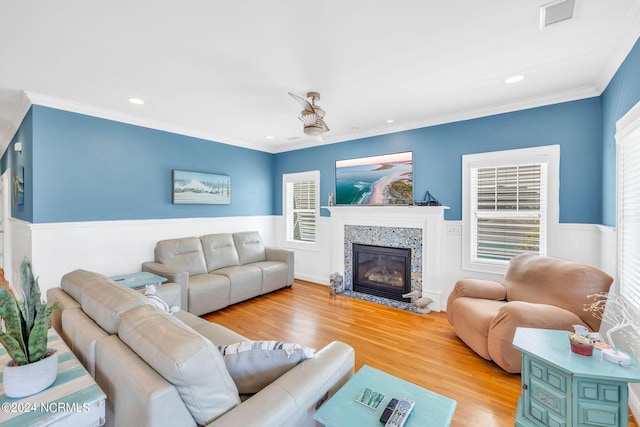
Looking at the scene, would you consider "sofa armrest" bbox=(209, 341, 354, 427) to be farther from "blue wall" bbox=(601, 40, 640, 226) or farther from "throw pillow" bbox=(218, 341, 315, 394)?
"blue wall" bbox=(601, 40, 640, 226)

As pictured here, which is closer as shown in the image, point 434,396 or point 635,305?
point 434,396

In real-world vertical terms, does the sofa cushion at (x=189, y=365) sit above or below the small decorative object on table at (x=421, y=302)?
above

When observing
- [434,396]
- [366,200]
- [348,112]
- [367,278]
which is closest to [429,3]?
[348,112]

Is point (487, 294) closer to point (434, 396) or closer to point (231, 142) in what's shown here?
point (434, 396)

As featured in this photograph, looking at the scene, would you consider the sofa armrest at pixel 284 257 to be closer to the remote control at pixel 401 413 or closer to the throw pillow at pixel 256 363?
the throw pillow at pixel 256 363

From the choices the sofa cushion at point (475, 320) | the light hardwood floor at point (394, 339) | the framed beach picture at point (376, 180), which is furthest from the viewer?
the framed beach picture at point (376, 180)

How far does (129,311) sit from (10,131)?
191 inches

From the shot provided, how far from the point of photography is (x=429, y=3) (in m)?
1.66

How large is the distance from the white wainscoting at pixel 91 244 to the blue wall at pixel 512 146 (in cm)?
302

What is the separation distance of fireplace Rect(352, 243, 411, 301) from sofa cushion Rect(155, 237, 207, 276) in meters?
2.40

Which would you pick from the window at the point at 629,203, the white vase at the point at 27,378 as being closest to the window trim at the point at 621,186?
the window at the point at 629,203

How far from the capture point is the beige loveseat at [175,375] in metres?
1.01

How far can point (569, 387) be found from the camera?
150cm

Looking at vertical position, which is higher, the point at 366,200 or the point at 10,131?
the point at 10,131
